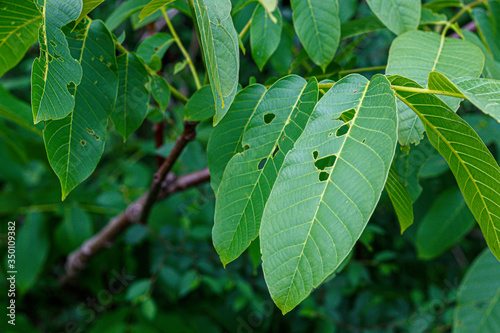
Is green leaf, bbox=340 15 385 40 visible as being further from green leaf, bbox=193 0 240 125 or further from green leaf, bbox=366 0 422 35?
green leaf, bbox=193 0 240 125

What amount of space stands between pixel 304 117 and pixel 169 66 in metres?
1.90

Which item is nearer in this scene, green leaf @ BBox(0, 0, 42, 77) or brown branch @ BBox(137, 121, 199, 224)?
green leaf @ BBox(0, 0, 42, 77)

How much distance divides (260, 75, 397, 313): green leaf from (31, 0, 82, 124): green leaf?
294mm

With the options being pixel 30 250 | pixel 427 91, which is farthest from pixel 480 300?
pixel 30 250

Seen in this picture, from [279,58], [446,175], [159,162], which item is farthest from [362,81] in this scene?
[446,175]

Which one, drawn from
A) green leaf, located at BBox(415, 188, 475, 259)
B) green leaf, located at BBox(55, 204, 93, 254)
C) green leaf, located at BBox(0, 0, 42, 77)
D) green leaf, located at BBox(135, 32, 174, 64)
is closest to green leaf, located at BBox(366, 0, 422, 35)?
green leaf, located at BBox(135, 32, 174, 64)

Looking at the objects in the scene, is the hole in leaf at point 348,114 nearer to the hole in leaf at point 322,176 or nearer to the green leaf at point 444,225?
the hole in leaf at point 322,176

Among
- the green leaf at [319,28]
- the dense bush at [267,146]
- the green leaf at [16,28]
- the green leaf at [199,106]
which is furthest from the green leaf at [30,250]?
the green leaf at [319,28]

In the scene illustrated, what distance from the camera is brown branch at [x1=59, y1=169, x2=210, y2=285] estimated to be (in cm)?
98

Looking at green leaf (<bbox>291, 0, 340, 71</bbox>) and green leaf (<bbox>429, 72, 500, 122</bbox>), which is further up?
green leaf (<bbox>429, 72, 500, 122</bbox>)

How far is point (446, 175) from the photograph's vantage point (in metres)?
1.34

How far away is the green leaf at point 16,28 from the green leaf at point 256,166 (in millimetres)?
366

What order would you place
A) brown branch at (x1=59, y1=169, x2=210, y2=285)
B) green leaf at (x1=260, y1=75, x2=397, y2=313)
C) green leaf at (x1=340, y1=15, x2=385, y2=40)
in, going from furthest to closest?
brown branch at (x1=59, y1=169, x2=210, y2=285), green leaf at (x1=340, y1=15, x2=385, y2=40), green leaf at (x1=260, y1=75, x2=397, y2=313)

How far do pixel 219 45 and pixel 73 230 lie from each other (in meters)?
1.09
